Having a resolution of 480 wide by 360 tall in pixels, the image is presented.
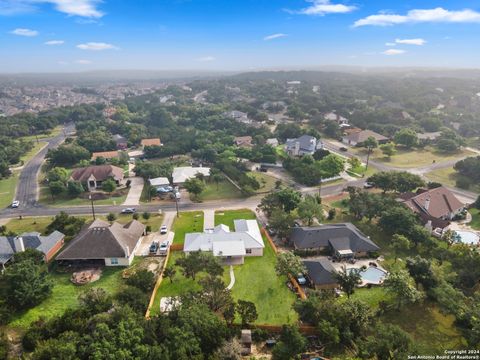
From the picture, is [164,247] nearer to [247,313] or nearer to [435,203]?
[247,313]

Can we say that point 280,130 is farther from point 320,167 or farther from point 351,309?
point 351,309

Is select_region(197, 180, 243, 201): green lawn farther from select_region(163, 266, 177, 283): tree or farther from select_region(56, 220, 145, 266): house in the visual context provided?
select_region(163, 266, 177, 283): tree

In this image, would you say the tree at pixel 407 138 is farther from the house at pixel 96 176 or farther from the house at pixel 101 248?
the house at pixel 101 248

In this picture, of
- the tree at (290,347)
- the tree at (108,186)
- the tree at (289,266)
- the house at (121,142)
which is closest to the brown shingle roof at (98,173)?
the tree at (108,186)

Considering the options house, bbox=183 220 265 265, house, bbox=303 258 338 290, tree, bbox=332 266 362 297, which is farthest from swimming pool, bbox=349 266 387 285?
house, bbox=183 220 265 265

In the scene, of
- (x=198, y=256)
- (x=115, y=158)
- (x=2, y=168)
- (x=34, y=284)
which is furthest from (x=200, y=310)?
(x=2, y=168)
